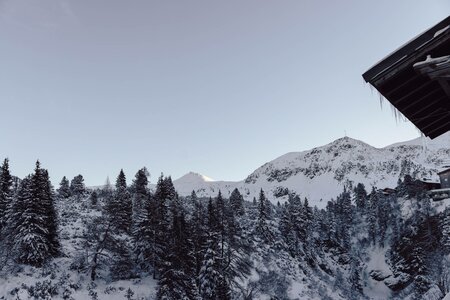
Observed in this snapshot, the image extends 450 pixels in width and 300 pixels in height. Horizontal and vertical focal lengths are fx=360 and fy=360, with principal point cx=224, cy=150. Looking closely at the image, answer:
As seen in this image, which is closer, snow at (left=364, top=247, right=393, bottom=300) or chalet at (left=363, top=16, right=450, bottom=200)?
chalet at (left=363, top=16, right=450, bottom=200)

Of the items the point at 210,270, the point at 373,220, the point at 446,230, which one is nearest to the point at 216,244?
the point at 210,270

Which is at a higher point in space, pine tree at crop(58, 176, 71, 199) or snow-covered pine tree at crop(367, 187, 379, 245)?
pine tree at crop(58, 176, 71, 199)

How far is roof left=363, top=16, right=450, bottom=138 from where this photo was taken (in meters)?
5.36

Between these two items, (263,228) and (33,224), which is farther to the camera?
(263,228)

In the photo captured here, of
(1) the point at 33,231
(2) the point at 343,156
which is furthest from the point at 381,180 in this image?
(1) the point at 33,231

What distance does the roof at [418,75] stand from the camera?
211 inches

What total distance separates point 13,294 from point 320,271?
175ft

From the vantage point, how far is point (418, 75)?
6.38 meters

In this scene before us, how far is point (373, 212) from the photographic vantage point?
81.5 metres

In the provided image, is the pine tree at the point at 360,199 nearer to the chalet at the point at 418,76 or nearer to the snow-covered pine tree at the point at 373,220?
the snow-covered pine tree at the point at 373,220

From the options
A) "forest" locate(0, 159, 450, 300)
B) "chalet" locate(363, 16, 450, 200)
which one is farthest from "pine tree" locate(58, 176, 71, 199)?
"chalet" locate(363, 16, 450, 200)

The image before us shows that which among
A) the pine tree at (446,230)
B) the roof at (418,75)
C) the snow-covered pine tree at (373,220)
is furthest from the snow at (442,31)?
the snow-covered pine tree at (373,220)

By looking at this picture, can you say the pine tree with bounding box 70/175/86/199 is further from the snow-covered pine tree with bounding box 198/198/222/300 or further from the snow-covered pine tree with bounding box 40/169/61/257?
the snow-covered pine tree with bounding box 198/198/222/300

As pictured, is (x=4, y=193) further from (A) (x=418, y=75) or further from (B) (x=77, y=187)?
(A) (x=418, y=75)
